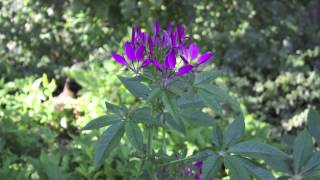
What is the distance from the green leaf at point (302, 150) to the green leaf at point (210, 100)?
1.39ft

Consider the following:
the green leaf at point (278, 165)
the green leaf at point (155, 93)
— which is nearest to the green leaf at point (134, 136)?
the green leaf at point (155, 93)

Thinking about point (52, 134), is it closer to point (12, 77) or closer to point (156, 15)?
point (12, 77)

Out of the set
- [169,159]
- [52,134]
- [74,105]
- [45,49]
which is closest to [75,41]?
[45,49]

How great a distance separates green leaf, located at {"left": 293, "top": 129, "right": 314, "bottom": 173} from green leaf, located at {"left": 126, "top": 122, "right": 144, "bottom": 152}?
20.4 inches

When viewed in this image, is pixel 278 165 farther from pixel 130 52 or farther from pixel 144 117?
pixel 130 52

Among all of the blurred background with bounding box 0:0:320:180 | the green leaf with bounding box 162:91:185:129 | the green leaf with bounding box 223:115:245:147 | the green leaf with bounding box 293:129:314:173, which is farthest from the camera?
the blurred background with bounding box 0:0:320:180

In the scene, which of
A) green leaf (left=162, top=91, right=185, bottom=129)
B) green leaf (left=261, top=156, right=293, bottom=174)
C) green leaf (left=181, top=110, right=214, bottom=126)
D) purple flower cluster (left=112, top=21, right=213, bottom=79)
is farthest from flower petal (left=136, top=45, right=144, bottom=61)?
green leaf (left=261, top=156, right=293, bottom=174)

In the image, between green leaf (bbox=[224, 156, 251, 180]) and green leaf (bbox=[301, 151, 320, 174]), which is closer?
green leaf (bbox=[224, 156, 251, 180])

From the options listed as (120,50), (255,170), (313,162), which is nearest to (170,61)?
(255,170)

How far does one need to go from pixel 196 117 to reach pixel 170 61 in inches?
12.3

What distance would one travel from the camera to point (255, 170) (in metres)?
1.49

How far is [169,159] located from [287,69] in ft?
9.24

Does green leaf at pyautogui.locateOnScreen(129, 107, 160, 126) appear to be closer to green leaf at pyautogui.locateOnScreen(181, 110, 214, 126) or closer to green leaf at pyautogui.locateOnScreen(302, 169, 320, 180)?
green leaf at pyautogui.locateOnScreen(181, 110, 214, 126)

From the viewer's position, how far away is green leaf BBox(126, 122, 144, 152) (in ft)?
4.76
